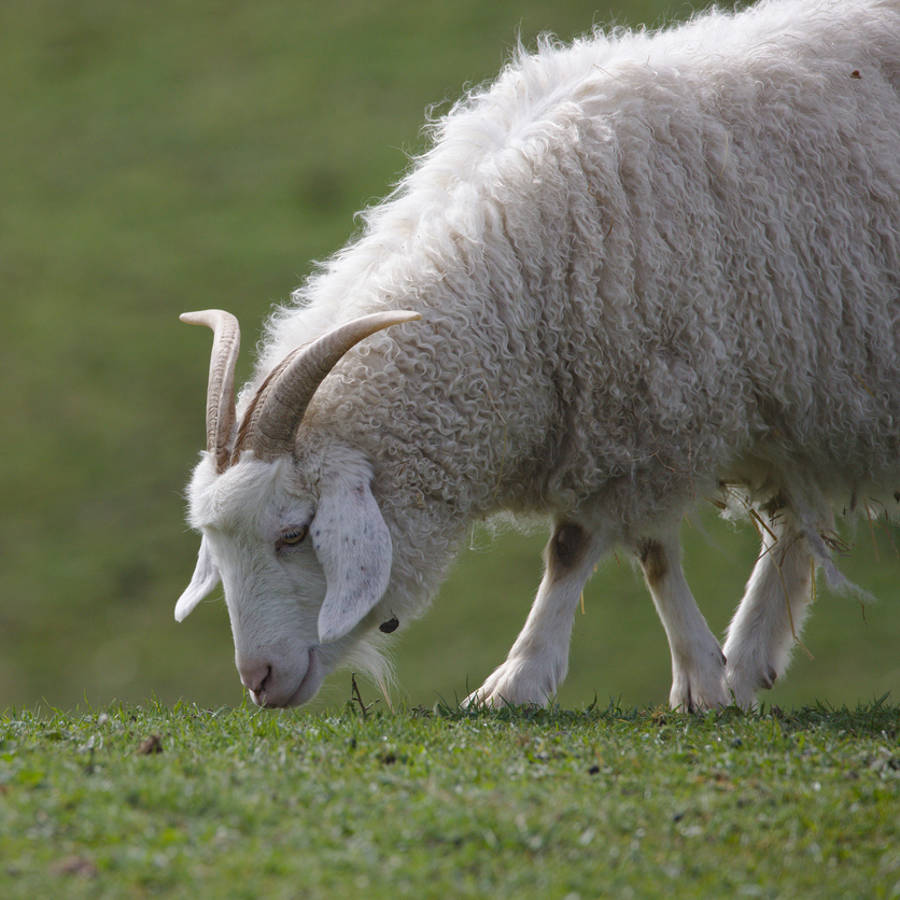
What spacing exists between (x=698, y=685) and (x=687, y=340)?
1.67m

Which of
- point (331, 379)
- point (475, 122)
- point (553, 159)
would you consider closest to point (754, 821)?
point (331, 379)

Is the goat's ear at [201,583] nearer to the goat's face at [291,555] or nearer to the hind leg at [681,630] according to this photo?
the goat's face at [291,555]

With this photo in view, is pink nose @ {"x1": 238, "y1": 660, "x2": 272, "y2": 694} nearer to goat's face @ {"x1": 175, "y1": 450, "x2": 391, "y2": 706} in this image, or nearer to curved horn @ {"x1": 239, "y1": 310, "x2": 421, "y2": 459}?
goat's face @ {"x1": 175, "y1": 450, "x2": 391, "y2": 706}

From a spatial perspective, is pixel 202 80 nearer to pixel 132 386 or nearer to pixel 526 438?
pixel 132 386

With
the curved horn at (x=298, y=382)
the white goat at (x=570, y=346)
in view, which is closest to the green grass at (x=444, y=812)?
the white goat at (x=570, y=346)

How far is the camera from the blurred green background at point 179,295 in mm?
21609

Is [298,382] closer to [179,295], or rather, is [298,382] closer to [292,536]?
[292,536]

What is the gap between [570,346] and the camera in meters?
5.57

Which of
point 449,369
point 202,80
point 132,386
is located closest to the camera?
point 449,369

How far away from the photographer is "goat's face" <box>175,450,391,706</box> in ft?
16.8

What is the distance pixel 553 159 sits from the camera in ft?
18.5

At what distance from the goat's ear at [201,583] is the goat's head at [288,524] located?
31cm

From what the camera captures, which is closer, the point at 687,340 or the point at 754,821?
the point at 754,821

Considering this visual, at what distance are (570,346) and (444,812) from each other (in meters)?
2.45
